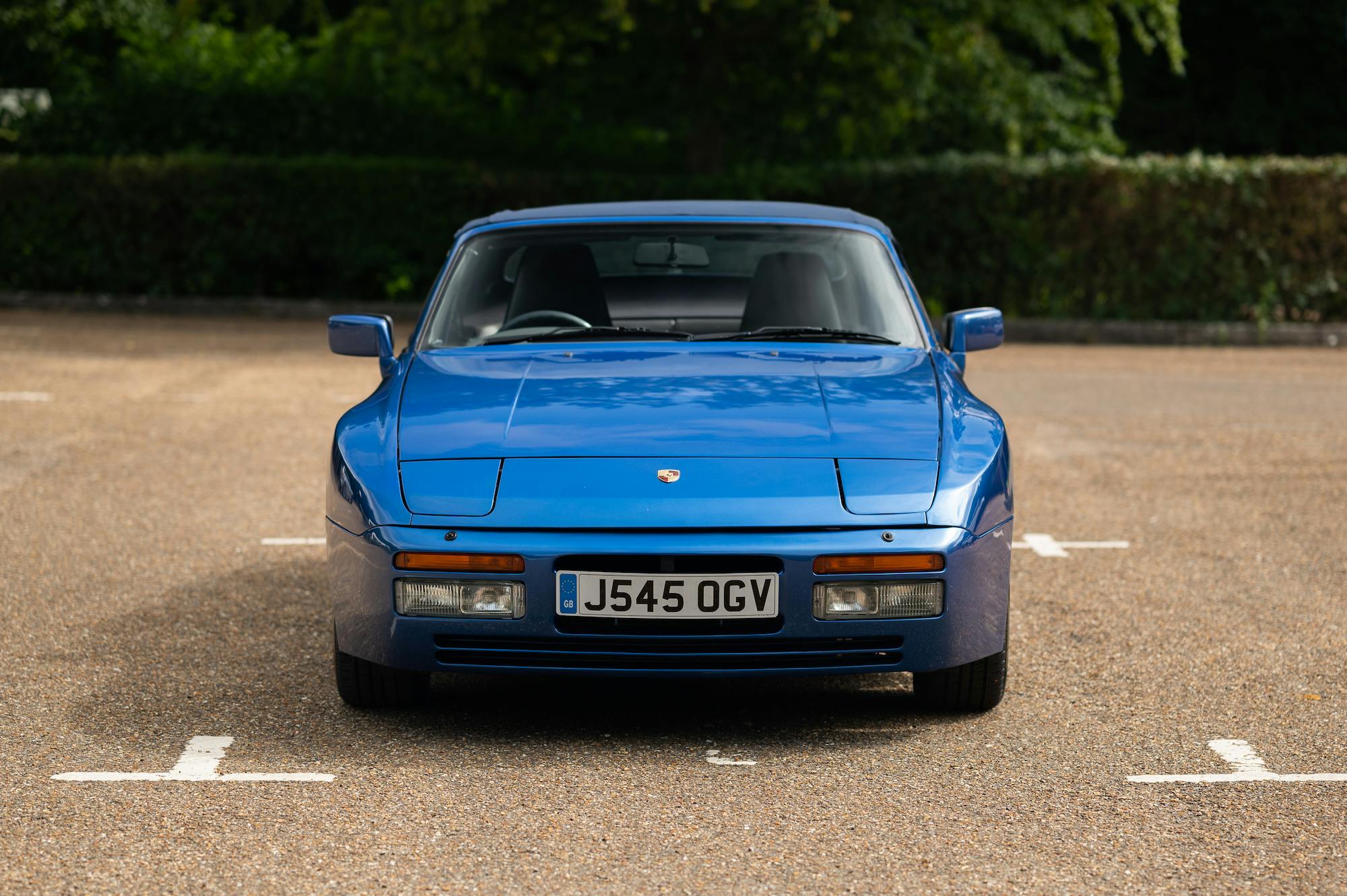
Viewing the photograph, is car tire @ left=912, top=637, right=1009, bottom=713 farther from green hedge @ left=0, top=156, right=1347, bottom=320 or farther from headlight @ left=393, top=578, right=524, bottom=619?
green hedge @ left=0, top=156, right=1347, bottom=320

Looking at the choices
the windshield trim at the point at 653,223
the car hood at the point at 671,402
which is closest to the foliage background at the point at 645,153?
the windshield trim at the point at 653,223

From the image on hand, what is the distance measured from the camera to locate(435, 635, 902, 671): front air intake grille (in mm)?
4086

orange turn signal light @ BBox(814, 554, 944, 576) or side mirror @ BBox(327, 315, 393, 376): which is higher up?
side mirror @ BBox(327, 315, 393, 376)

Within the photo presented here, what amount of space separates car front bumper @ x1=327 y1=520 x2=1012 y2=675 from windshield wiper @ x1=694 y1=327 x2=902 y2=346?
1.18 metres

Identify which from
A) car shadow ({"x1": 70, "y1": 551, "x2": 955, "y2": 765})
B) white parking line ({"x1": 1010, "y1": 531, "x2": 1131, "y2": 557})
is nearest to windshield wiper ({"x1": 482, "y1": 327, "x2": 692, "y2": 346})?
car shadow ({"x1": 70, "y1": 551, "x2": 955, "y2": 765})

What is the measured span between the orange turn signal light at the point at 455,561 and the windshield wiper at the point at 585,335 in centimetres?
131

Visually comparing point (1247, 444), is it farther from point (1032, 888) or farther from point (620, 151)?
point (620, 151)

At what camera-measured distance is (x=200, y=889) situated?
3.29m

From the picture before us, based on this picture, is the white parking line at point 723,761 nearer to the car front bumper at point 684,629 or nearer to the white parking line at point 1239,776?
the car front bumper at point 684,629

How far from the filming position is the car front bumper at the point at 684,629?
13.2 ft

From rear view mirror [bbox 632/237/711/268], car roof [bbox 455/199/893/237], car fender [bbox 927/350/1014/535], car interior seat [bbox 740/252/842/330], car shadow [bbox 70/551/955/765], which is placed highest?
car roof [bbox 455/199/893/237]

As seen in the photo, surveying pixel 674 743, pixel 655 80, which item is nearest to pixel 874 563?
pixel 674 743

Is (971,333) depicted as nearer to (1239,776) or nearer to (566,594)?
(1239,776)

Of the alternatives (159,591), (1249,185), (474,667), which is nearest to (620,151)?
(1249,185)
